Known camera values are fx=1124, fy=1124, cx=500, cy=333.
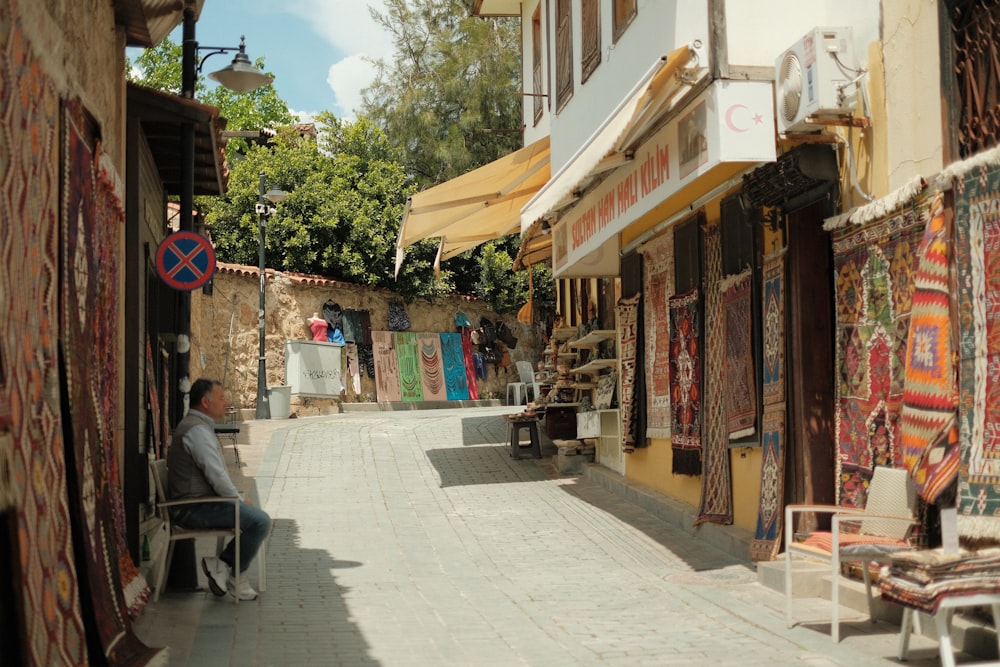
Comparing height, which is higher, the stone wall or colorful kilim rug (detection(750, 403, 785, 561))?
the stone wall

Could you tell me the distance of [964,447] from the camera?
589cm

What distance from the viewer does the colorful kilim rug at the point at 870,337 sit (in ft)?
22.5

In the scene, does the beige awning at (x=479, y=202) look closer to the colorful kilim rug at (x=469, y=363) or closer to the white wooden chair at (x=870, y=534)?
the white wooden chair at (x=870, y=534)

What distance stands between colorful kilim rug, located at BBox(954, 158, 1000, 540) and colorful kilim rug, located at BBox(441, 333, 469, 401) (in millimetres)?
23586

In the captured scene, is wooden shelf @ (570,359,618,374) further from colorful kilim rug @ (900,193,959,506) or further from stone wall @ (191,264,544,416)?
stone wall @ (191,264,544,416)

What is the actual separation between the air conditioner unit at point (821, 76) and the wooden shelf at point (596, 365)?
706 centimetres

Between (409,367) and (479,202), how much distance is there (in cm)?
1391

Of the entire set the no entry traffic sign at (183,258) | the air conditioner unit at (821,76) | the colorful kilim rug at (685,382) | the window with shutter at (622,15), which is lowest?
the colorful kilim rug at (685,382)

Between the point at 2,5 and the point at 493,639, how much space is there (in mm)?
4422

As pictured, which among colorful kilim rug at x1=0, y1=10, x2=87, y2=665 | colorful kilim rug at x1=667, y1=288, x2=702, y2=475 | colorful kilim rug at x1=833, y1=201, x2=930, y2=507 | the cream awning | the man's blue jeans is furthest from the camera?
colorful kilim rug at x1=667, y1=288, x2=702, y2=475

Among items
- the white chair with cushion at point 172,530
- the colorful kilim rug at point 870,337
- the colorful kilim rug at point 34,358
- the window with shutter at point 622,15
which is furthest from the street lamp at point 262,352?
the colorful kilim rug at point 34,358

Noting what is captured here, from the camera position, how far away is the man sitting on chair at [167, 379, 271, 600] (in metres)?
7.91

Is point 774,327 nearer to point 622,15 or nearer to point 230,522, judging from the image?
point 622,15

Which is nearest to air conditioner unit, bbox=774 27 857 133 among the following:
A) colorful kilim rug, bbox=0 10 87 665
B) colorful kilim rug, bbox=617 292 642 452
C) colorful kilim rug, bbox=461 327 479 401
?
colorful kilim rug, bbox=0 10 87 665
